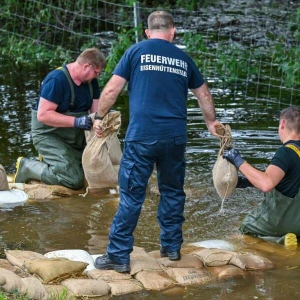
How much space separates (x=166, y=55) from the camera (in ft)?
19.9

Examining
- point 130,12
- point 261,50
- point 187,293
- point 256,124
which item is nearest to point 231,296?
point 187,293

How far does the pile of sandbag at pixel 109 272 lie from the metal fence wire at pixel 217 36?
18.6 feet

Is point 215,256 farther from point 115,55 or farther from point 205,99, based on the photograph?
point 115,55

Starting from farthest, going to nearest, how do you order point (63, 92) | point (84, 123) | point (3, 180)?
A: 1. point (63, 92)
2. point (84, 123)
3. point (3, 180)

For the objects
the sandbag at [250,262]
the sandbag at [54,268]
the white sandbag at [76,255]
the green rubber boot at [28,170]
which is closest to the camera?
the sandbag at [54,268]

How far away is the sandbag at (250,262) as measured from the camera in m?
6.36

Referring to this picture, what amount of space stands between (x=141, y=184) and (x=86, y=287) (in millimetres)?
808

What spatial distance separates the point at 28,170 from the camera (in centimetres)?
860

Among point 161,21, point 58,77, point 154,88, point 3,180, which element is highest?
point 161,21

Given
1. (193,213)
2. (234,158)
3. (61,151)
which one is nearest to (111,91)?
(234,158)

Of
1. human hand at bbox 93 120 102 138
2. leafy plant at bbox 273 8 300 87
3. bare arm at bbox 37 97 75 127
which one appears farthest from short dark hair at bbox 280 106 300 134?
leafy plant at bbox 273 8 300 87

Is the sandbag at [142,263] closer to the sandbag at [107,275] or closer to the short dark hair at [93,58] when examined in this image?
the sandbag at [107,275]

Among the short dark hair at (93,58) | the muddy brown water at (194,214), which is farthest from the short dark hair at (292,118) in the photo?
the short dark hair at (93,58)

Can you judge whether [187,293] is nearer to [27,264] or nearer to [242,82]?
[27,264]
